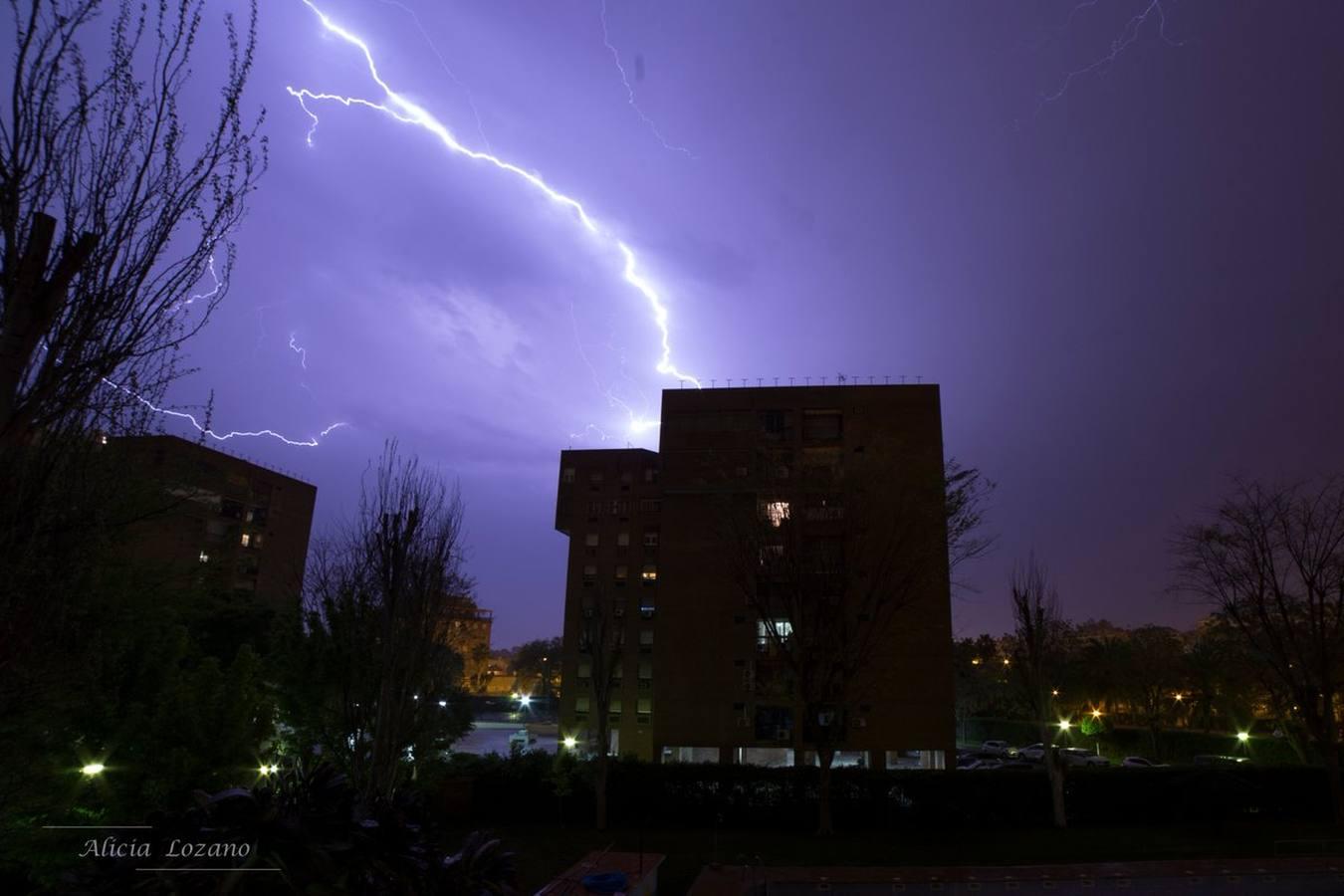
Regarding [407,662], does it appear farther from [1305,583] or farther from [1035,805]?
[1305,583]

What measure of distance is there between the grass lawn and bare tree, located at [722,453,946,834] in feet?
6.22

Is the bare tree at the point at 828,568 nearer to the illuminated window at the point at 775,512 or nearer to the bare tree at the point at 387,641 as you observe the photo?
the illuminated window at the point at 775,512

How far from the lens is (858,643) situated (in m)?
19.7

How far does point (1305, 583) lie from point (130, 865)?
27391mm

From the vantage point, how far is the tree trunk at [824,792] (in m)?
16.8

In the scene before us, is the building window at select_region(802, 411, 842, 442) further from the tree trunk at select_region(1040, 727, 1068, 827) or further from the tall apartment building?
the tree trunk at select_region(1040, 727, 1068, 827)

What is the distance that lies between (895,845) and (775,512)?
9.94m

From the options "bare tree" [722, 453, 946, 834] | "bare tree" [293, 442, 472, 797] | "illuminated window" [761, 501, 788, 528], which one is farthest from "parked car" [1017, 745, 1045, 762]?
"bare tree" [293, 442, 472, 797]

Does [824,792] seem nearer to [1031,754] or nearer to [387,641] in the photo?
[387,641]

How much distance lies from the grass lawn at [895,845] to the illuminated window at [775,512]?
793cm

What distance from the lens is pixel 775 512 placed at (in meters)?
22.8

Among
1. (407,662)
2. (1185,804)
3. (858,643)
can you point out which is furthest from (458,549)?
(1185,804)

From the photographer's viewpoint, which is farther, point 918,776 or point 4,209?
point 918,776

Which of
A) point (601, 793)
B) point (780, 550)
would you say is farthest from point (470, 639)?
point (601, 793)
